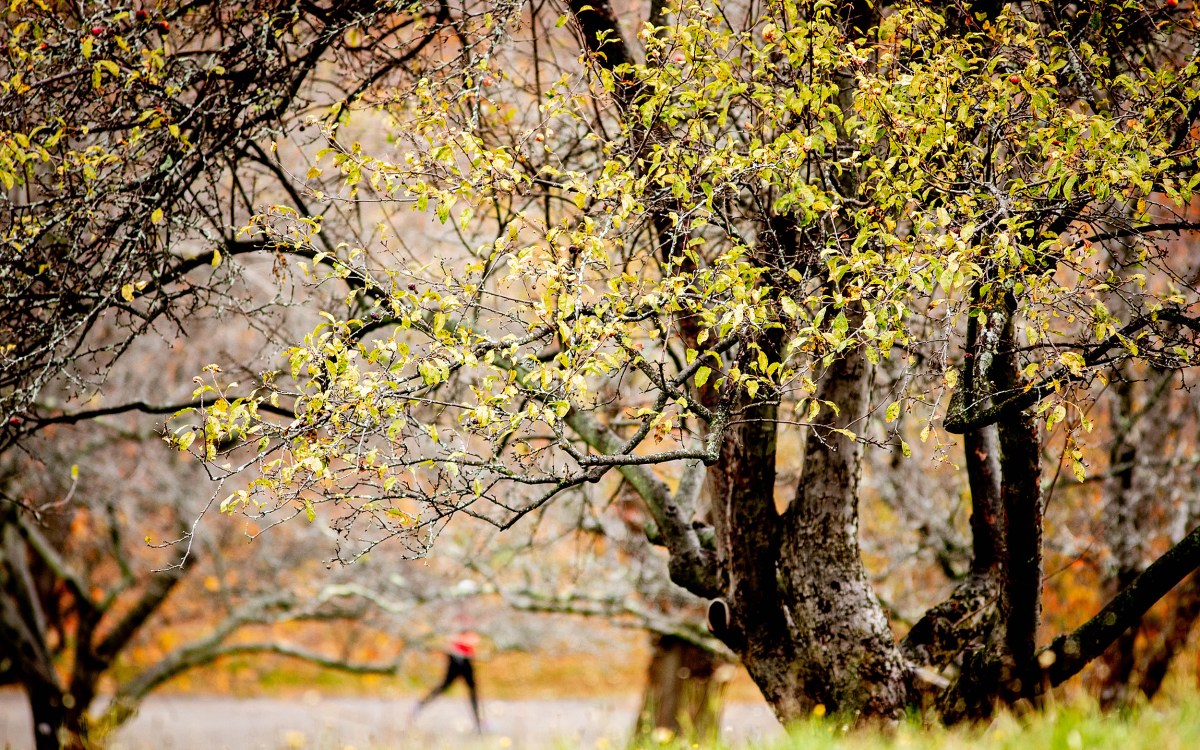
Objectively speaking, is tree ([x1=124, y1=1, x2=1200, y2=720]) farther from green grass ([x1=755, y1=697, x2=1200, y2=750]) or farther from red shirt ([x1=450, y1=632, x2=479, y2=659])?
red shirt ([x1=450, y1=632, x2=479, y2=659])

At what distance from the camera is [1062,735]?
11.0 ft

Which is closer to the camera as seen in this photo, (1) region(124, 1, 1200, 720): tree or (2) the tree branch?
(1) region(124, 1, 1200, 720): tree

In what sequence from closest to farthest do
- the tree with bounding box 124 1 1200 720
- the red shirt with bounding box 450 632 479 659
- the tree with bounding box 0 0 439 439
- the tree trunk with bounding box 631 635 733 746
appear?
1. the tree with bounding box 124 1 1200 720
2. the tree with bounding box 0 0 439 439
3. the red shirt with bounding box 450 632 479 659
4. the tree trunk with bounding box 631 635 733 746

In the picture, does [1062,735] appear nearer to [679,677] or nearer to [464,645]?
[464,645]

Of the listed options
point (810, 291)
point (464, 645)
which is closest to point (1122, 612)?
point (810, 291)

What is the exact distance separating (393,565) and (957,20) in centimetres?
1015

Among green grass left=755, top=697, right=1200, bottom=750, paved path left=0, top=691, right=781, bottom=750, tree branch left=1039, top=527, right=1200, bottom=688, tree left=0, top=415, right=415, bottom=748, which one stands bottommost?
paved path left=0, top=691, right=781, bottom=750

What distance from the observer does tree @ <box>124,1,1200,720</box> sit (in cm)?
354

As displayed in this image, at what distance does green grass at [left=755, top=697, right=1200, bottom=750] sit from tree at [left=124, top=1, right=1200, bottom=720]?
2.52 feet

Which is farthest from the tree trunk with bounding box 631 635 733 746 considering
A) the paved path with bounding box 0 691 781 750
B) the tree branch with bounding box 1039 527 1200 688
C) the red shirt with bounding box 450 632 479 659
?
the tree branch with bounding box 1039 527 1200 688

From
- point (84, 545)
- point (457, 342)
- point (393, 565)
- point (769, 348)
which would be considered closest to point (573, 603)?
point (393, 565)

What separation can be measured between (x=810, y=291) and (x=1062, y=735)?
2453 mm

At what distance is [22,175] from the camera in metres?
4.70

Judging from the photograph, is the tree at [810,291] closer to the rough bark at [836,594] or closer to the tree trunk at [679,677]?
the rough bark at [836,594]
